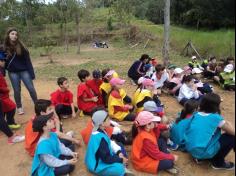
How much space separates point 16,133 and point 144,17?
28624mm

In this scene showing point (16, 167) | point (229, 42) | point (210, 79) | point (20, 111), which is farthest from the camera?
point (210, 79)

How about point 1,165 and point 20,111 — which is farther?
point 20,111

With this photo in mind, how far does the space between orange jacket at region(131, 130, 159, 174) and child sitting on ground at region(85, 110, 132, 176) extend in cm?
22

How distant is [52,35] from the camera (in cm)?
2630

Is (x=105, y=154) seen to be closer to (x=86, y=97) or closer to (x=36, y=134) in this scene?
(x=36, y=134)

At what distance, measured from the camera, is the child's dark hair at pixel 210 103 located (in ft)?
10.0

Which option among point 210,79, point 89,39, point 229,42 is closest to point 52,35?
point 89,39

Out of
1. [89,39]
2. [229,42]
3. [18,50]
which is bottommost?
[89,39]

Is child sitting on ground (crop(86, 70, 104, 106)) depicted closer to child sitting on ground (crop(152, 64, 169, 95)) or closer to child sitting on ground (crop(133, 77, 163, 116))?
child sitting on ground (crop(133, 77, 163, 116))

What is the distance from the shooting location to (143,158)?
11.8ft

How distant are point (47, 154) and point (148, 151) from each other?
3.67 feet

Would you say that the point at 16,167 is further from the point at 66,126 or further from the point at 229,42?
the point at 229,42

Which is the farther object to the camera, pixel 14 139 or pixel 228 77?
pixel 228 77

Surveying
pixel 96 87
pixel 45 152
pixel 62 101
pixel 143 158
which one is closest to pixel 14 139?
pixel 62 101
